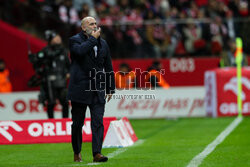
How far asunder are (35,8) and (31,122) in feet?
35.4

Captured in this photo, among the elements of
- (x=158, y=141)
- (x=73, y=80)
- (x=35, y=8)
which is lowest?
(x=158, y=141)

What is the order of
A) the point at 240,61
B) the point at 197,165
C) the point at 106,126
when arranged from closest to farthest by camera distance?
the point at 197,165 < the point at 106,126 < the point at 240,61

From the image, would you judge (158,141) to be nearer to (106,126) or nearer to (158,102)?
(106,126)

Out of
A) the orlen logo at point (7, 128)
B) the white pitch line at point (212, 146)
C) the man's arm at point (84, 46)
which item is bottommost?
the white pitch line at point (212, 146)

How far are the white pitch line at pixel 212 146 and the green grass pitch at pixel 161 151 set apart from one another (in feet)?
0.27

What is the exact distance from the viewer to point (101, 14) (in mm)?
25281

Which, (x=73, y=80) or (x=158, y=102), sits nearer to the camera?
(x=73, y=80)

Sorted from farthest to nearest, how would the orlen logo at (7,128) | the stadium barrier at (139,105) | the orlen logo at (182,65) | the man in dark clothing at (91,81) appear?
the orlen logo at (182,65)
the stadium barrier at (139,105)
the orlen logo at (7,128)
the man in dark clothing at (91,81)

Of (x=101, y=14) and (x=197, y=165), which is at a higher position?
(x=101, y=14)

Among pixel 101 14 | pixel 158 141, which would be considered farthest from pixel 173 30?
pixel 158 141

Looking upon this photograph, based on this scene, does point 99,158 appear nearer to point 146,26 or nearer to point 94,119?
point 94,119

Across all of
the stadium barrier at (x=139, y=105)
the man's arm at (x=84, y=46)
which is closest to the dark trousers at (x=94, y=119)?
the man's arm at (x=84, y=46)

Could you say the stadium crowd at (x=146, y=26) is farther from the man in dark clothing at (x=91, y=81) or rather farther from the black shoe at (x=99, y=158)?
the black shoe at (x=99, y=158)

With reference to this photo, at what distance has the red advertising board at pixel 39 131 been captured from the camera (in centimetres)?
1380
